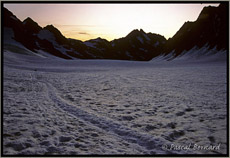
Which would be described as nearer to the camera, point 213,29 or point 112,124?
point 112,124

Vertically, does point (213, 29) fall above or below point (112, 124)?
above

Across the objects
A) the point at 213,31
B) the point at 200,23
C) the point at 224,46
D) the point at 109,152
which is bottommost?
the point at 109,152

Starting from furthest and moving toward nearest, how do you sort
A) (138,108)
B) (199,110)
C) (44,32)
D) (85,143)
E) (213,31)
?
(44,32), (213,31), (138,108), (199,110), (85,143)

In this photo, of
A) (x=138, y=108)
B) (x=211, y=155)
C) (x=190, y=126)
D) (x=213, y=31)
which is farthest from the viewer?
(x=213, y=31)

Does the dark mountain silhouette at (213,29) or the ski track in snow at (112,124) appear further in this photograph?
the dark mountain silhouette at (213,29)

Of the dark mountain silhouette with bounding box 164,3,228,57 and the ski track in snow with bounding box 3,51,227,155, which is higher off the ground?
the dark mountain silhouette with bounding box 164,3,228,57

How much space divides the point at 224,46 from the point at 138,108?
198ft

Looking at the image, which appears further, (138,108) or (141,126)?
(138,108)

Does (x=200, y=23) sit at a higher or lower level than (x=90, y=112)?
higher

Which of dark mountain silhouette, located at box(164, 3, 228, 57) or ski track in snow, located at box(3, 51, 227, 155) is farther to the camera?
dark mountain silhouette, located at box(164, 3, 228, 57)

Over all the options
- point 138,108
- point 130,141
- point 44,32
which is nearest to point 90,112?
point 138,108

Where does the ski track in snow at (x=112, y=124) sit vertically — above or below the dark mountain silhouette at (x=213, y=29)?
below

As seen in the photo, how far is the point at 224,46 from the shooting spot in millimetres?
55250

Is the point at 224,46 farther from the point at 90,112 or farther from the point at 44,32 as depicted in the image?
the point at 44,32
